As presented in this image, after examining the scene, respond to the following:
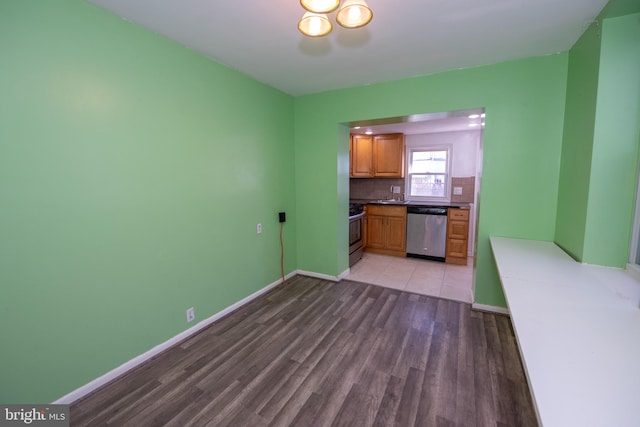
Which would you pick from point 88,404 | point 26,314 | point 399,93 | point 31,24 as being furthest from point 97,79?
point 399,93

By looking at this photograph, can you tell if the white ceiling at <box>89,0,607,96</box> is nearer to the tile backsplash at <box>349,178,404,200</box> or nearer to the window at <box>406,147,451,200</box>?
the window at <box>406,147,451,200</box>

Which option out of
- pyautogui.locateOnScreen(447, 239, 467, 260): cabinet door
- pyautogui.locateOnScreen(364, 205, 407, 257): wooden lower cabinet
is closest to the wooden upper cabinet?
pyautogui.locateOnScreen(364, 205, 407, 257): wooden lower cabinet

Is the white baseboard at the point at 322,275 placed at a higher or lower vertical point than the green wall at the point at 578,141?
lower

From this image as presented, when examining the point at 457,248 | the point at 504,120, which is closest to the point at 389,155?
the point at 457,248

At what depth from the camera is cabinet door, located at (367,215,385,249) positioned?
491cm

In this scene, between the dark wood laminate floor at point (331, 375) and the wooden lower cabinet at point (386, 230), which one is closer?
the dark wood laminate floor at point (331, 375)

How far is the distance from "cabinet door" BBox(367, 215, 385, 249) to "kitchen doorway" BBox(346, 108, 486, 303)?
0.24m

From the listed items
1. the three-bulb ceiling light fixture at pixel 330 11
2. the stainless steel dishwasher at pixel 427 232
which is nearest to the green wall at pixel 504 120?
the three-bulb ceiling light fixture at pixel 330 11

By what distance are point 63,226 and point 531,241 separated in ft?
11.9

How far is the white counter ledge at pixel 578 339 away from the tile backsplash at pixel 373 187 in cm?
381

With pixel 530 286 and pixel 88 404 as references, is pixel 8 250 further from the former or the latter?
pixel 530 286

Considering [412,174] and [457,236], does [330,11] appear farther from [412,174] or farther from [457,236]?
[412,174]

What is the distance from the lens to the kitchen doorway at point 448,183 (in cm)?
319

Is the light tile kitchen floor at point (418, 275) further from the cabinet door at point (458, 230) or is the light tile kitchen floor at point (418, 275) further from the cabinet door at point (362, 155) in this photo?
the cabinet door at point (362, 155)
